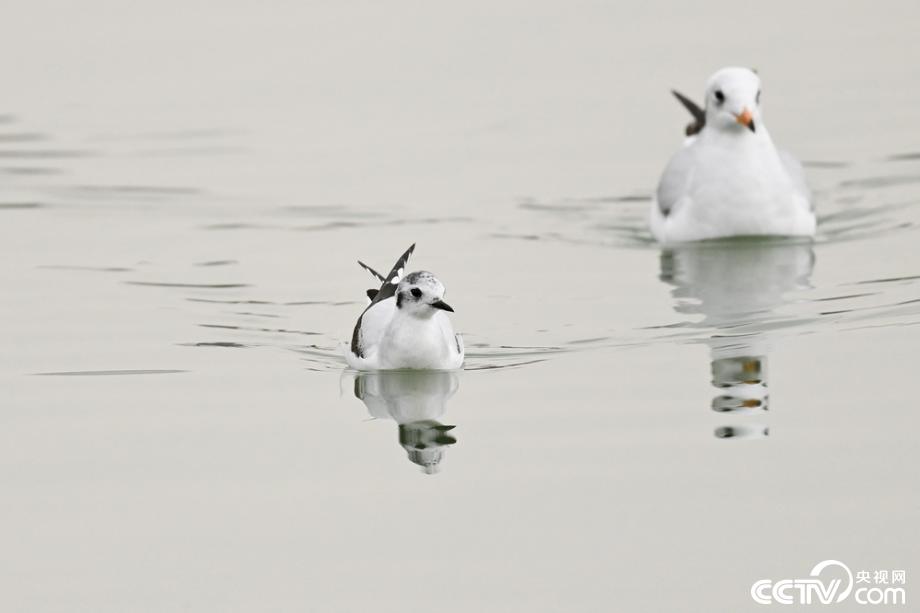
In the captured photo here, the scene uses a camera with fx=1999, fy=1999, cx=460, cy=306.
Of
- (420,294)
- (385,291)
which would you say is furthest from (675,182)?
(420,294)

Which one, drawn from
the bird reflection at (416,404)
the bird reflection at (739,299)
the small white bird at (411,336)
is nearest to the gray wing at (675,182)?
the bird reflection at (739,299)

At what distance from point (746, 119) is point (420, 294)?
5086 mm

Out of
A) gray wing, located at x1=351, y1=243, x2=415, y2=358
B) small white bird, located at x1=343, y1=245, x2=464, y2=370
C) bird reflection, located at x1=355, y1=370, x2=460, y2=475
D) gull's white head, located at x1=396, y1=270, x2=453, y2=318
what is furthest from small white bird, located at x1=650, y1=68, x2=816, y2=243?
bird reflection, located at x1=355, y1=370, x2=460, y2=475

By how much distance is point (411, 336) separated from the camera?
44.5ft

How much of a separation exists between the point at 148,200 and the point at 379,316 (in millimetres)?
7035

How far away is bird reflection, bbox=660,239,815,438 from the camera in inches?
496

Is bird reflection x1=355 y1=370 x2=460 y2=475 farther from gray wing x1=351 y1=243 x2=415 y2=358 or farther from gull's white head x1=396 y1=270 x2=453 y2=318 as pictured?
gull's white head x1=396 y1=270 x2=453 y2=318

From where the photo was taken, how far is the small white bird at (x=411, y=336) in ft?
44.4

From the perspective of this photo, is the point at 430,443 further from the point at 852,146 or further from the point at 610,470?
the point at 852,146

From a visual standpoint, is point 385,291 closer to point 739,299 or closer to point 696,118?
point 739,299

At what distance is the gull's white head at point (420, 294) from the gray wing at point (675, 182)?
195 inches

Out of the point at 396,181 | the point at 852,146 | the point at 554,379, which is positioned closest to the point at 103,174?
the point at 396,181

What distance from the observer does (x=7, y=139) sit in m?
23.8

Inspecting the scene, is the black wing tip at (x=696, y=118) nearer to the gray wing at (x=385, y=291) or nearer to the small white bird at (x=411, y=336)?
the gray wing at (x=385, y=291)
